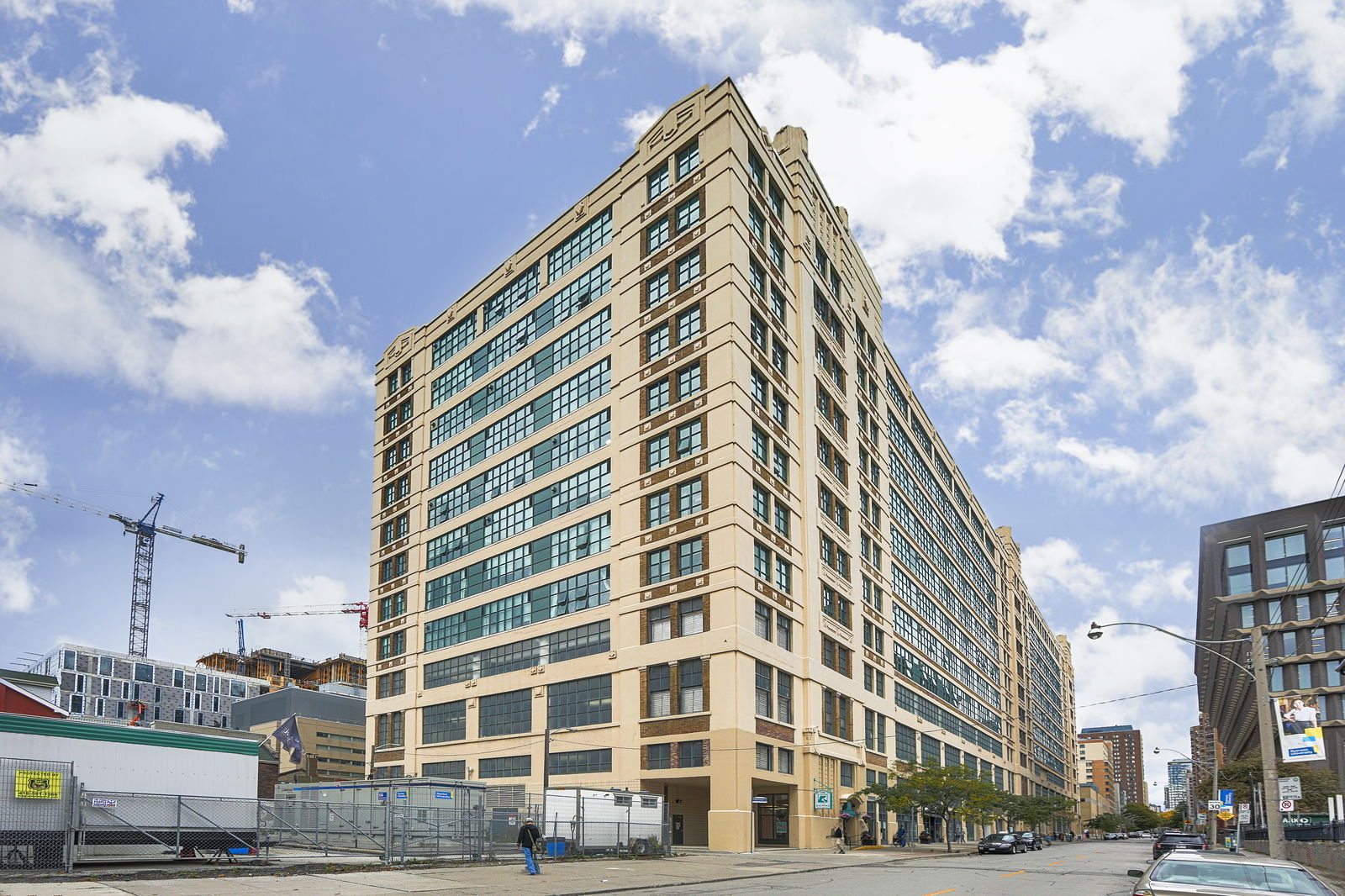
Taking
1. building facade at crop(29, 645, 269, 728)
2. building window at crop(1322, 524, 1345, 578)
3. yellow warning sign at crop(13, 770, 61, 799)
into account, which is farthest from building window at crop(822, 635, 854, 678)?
building facade at crop(29, 645, 269, 728)

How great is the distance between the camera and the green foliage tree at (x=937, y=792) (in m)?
61.0

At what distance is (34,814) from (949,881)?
24.6 meters

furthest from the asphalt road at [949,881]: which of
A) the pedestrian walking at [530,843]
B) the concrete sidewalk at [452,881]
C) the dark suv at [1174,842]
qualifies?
the dark suv at [1174,842]

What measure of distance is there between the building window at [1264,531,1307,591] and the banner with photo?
2757 inches

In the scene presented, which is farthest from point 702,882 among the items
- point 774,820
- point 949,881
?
point 774,820

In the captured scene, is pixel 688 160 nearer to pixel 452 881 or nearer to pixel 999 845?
pixel 999 845

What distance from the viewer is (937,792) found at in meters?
62.0

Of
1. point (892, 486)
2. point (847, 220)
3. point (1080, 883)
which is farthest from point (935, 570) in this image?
point (1080, 883)

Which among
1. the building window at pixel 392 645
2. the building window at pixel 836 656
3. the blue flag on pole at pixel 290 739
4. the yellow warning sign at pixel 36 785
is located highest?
the building window at pixel 392 645

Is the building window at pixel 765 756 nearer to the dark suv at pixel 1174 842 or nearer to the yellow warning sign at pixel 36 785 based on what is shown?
the dark suv at pixel 1174 842

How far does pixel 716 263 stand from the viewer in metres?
56.3

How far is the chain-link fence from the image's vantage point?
26422 mm

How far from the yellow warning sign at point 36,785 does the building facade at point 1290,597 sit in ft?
288

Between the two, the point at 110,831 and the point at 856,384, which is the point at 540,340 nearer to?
the point at 856,384
